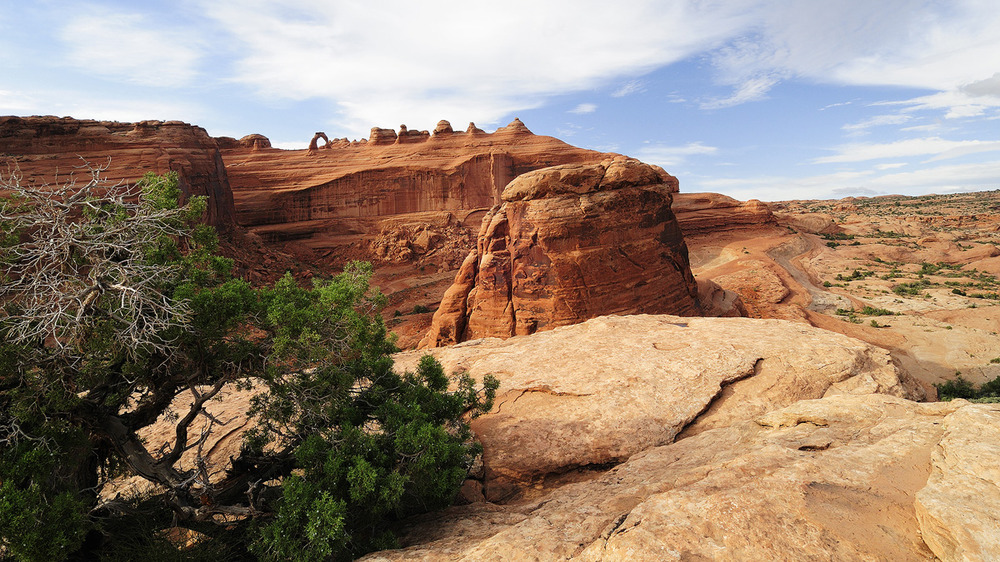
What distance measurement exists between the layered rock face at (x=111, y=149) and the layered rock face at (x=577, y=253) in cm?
1993

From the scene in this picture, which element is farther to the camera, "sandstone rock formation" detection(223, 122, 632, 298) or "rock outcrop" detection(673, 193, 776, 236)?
"sandstone rock formation" detection(223, 122, 632, 298)

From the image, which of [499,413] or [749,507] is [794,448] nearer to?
[749,507]

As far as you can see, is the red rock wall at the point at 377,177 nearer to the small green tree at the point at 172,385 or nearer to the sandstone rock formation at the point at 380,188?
the sandstone rock formation at the point at 380,188

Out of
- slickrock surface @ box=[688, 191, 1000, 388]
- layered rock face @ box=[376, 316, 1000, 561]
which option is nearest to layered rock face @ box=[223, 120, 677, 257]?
slickrock surface @ box=[688, 191, 1000, 388]

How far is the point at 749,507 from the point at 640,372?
5887 mm

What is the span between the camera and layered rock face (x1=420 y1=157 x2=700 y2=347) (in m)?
19.8

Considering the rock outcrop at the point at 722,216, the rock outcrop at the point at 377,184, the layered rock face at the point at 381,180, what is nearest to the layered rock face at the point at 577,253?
the rock outcrop at the point at 377,184

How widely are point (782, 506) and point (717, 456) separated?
7.25ft

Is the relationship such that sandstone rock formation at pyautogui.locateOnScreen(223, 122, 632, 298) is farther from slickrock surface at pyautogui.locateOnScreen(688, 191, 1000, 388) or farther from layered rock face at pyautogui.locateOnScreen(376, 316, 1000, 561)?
layered rock face at pyautogui.locateOnScreen(376, 316, 1000, 561)

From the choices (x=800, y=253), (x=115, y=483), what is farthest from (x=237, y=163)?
(x=800, y=253)

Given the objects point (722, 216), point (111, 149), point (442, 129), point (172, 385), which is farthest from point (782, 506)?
point (442, 129)

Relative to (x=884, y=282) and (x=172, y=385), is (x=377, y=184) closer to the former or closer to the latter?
(x=884, y=282)

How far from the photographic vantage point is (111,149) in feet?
104

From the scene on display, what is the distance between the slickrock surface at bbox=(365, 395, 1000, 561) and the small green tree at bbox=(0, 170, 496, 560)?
1.05 metres
